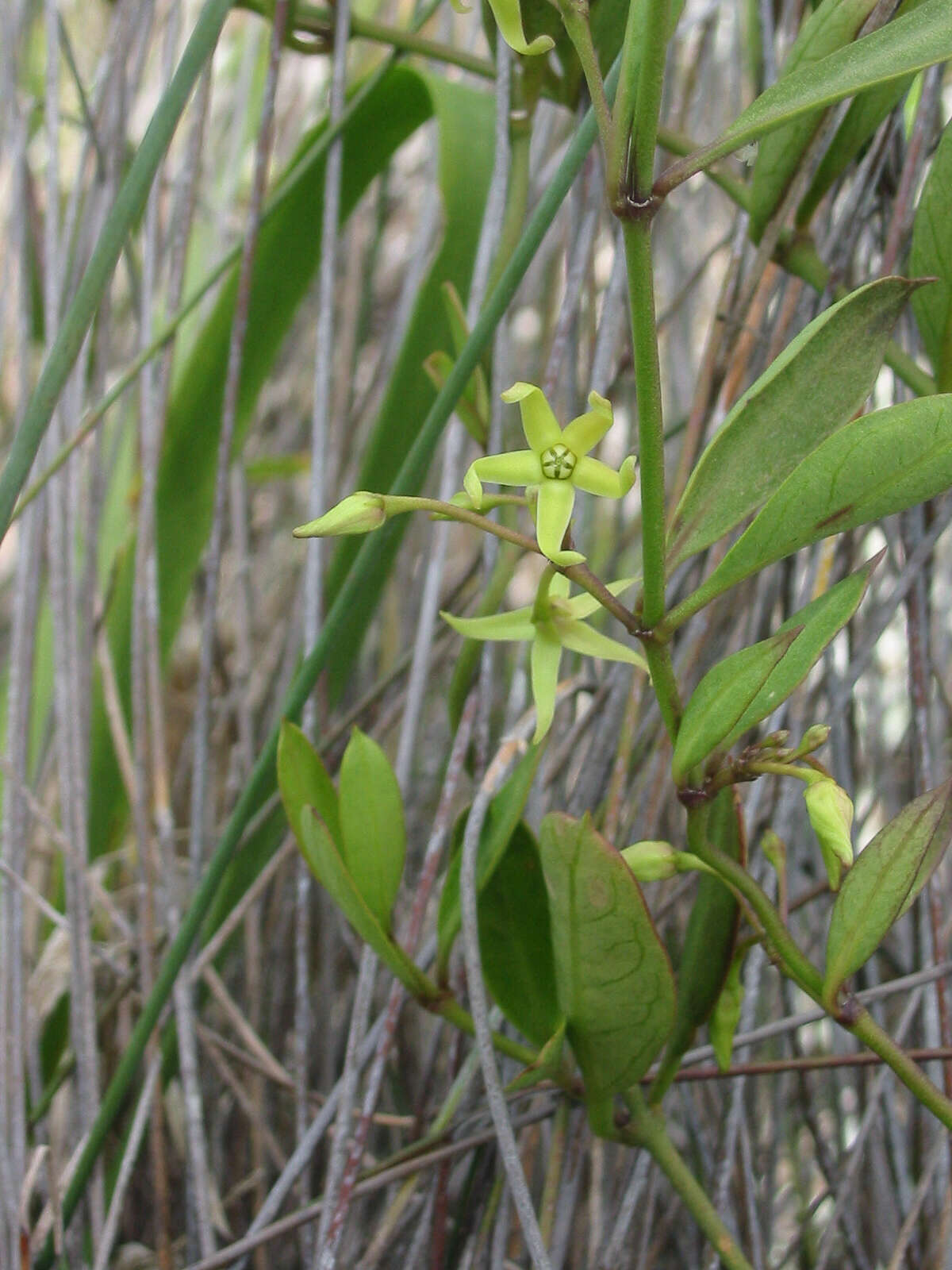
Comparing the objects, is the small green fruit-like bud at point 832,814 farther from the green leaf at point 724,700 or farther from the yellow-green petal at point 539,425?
the yellow-green petal at point 539,425

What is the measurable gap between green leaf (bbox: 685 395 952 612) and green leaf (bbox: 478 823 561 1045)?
189mm

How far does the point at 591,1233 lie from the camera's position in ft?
1.79

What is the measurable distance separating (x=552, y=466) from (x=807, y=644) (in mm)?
102

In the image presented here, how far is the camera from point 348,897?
42 centimetres

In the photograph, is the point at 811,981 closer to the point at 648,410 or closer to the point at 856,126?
the point at 648,410

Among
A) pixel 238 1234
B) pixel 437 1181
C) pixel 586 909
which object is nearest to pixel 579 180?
pixel 586 909

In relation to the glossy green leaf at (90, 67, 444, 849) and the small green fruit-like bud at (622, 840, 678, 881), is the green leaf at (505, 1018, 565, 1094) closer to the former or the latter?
the small green fruit-like bud at (622, 840, 678, 881)

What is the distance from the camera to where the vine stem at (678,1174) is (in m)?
0.40

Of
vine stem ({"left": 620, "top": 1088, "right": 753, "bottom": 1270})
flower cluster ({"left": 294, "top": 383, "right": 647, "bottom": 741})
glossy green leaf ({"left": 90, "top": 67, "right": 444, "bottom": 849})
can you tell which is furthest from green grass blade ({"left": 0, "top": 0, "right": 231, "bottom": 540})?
vine stem ({"left": 620, "top": 1088, "right": 753, "bottom": 1270})

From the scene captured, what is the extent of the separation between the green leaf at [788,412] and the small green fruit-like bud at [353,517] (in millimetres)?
95

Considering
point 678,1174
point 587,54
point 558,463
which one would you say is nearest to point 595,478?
point 558,463

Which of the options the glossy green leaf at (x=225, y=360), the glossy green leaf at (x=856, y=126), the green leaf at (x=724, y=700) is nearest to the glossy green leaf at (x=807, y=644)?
the green leaf at (x=724, y=700)

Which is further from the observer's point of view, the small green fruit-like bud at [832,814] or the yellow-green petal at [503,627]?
the yellow-green petal at [503,627]

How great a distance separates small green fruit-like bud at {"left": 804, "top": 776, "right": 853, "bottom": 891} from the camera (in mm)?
322
